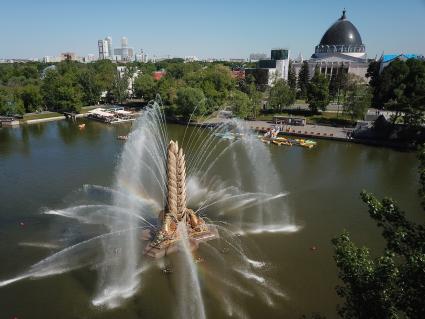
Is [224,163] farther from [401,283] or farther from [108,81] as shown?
[108,81]

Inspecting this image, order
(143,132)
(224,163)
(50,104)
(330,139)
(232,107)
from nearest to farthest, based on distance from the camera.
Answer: (143,132)
(224,163)
(330,139)
(232,107)
(50,104)

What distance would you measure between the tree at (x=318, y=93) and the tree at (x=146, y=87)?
33.4 m

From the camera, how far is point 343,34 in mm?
104125

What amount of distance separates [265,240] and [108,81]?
70722 mm

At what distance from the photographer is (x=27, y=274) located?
60.1 ft

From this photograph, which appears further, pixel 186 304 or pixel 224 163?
pixel 224 163

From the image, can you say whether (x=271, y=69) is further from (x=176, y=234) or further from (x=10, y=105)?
(x=176, y=234)

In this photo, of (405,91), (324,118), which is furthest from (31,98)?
Answer: (405,91)

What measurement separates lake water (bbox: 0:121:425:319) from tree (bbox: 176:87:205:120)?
648 inches

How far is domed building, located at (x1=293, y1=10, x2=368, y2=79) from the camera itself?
95.8m

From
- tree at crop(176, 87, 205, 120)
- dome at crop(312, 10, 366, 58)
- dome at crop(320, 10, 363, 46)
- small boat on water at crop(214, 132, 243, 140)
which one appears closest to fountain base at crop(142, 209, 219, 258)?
small boat on water at crop(214, 132, 243, 140)

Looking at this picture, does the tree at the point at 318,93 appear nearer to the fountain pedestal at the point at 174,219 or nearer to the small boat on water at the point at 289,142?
the small boat on water at the point at 289,142

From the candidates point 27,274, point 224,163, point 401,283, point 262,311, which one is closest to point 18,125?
point 224,163

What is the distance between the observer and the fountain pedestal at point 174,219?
61.2 ft
